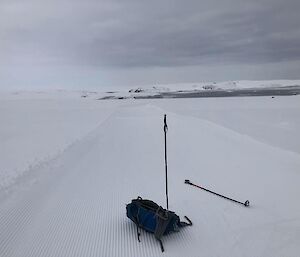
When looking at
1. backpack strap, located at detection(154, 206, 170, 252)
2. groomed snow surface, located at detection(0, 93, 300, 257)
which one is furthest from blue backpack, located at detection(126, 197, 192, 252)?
groomed snow surface, located at detection(0, 93, 300, 257)

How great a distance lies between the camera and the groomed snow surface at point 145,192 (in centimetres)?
645

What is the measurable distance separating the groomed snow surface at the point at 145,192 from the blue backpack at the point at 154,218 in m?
0.19

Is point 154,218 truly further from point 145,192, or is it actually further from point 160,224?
point 145,192

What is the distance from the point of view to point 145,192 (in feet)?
30.8

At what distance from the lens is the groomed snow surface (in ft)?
21.2

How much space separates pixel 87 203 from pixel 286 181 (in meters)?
5.56

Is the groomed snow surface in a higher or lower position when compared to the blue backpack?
lower

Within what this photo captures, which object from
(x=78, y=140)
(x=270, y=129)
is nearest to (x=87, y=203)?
(x=78, y=140)

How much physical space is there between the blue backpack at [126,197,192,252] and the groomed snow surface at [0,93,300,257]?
19cm

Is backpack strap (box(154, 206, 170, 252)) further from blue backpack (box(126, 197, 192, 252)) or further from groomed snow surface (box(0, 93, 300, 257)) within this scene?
groomed snow surface (box(0, 93, 300, 257))

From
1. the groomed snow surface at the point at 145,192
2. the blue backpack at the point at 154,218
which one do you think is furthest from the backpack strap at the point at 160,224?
the groomed snow surface at the point at 145,192

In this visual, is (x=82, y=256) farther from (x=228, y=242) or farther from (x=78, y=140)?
(x=78, y=140)

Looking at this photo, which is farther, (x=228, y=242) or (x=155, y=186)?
(x=155, y=186)

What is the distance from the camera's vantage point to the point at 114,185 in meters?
10.1
